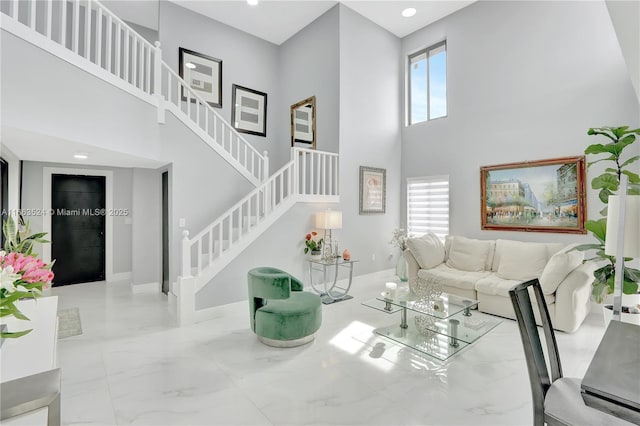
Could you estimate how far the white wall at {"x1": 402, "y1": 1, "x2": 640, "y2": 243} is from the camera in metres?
4.21

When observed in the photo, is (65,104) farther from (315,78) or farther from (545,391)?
(545,391)

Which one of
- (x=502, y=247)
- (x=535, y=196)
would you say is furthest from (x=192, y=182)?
(x=535, y=196)

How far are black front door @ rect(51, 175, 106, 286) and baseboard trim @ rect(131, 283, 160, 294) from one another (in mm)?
1275

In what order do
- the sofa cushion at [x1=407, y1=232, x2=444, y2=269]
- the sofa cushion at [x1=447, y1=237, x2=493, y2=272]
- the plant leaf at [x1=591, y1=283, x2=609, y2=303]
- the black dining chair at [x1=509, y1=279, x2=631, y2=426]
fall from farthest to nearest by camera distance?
the sofa cushion at [x1=407, y1=232, x2=444, y2=269], the sofa cushion at [x1=447, y1=237, x2=493, y2=272], the plant leaf at [x1=591, y1=283, x2=609, y2=303], the black dining chair at [x1=509, y1=279, x2=631, y2=426]

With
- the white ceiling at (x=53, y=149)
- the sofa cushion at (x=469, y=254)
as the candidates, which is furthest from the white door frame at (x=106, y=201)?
the sofa cushion at (x=469, y=254)

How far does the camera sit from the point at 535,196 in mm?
4762

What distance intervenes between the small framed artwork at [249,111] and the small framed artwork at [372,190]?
2.45 metres

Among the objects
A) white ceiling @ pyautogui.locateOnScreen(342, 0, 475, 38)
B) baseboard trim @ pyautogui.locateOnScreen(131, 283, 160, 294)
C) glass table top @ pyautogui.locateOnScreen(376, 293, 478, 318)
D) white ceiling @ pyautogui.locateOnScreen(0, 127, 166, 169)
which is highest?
white ceiling @ pyautogui.locateOnScreen(342, 0, 475, 38)

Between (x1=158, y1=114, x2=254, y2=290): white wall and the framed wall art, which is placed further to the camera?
the framed wall art

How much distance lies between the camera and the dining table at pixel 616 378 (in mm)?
1125

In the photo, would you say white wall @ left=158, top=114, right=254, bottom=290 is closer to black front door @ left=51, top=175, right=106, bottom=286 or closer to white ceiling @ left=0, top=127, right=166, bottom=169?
white ceiling @ left=0, top=127, right=166, bottom=169

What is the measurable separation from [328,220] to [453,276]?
80.2 inches

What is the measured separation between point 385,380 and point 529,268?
2858 millimetres

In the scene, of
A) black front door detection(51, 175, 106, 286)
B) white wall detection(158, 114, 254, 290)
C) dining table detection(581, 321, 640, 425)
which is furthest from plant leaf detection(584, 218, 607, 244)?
black front door detection(51, 175, 106, 286)
